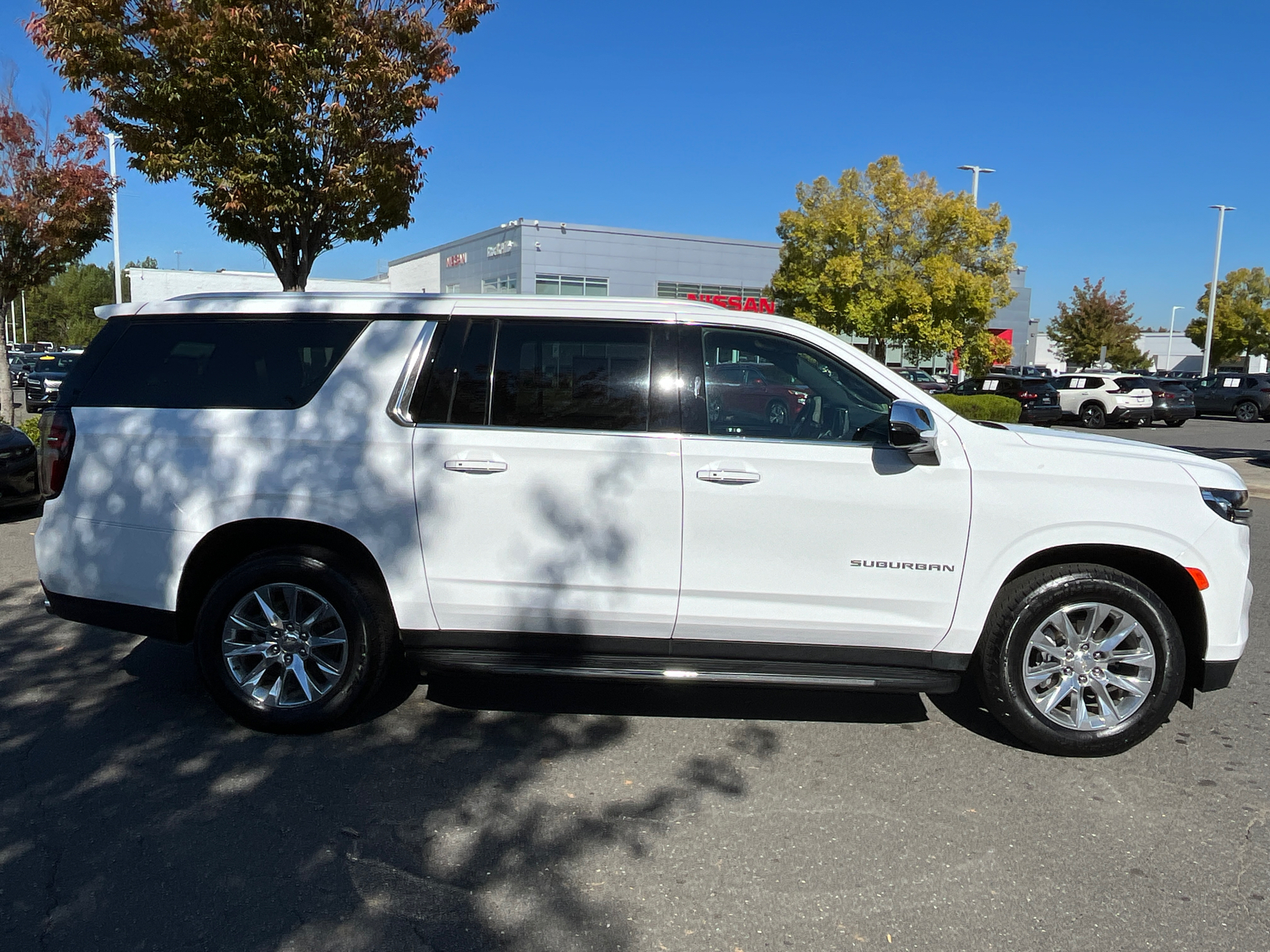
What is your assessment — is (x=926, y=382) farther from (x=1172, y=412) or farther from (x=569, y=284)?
(x=569, y=284)

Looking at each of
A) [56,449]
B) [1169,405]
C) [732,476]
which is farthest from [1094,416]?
[56,449]

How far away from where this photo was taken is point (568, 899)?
3.05m

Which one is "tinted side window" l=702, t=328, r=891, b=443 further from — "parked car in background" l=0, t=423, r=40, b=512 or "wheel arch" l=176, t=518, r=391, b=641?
"parked car in background" l=0, t=423, r=40, b=512

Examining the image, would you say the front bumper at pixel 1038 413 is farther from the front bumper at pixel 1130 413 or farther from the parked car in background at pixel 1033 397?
the front bumper at pixel 1130 413

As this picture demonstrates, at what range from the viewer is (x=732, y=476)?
3977mm

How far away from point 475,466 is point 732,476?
3.55ft

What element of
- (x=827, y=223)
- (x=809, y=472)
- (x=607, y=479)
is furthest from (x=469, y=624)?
(x=827, y=223)

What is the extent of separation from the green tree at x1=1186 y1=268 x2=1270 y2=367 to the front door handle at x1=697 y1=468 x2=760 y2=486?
6191cm

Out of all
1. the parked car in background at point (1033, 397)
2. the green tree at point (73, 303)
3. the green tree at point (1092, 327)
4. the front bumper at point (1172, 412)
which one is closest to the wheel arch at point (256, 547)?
the parked car in background at point (1033, 397)

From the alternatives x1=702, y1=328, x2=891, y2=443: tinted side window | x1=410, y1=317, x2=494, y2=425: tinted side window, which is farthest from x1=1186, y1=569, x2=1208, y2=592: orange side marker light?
x1=410, y1=317, x2=494, y2=425: tinted side window

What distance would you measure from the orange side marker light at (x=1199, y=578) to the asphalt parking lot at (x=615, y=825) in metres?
0.81

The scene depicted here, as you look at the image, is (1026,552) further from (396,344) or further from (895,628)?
(396,344)

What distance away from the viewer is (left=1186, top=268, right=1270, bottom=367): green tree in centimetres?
5628

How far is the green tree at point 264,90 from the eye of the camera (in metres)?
9.80
